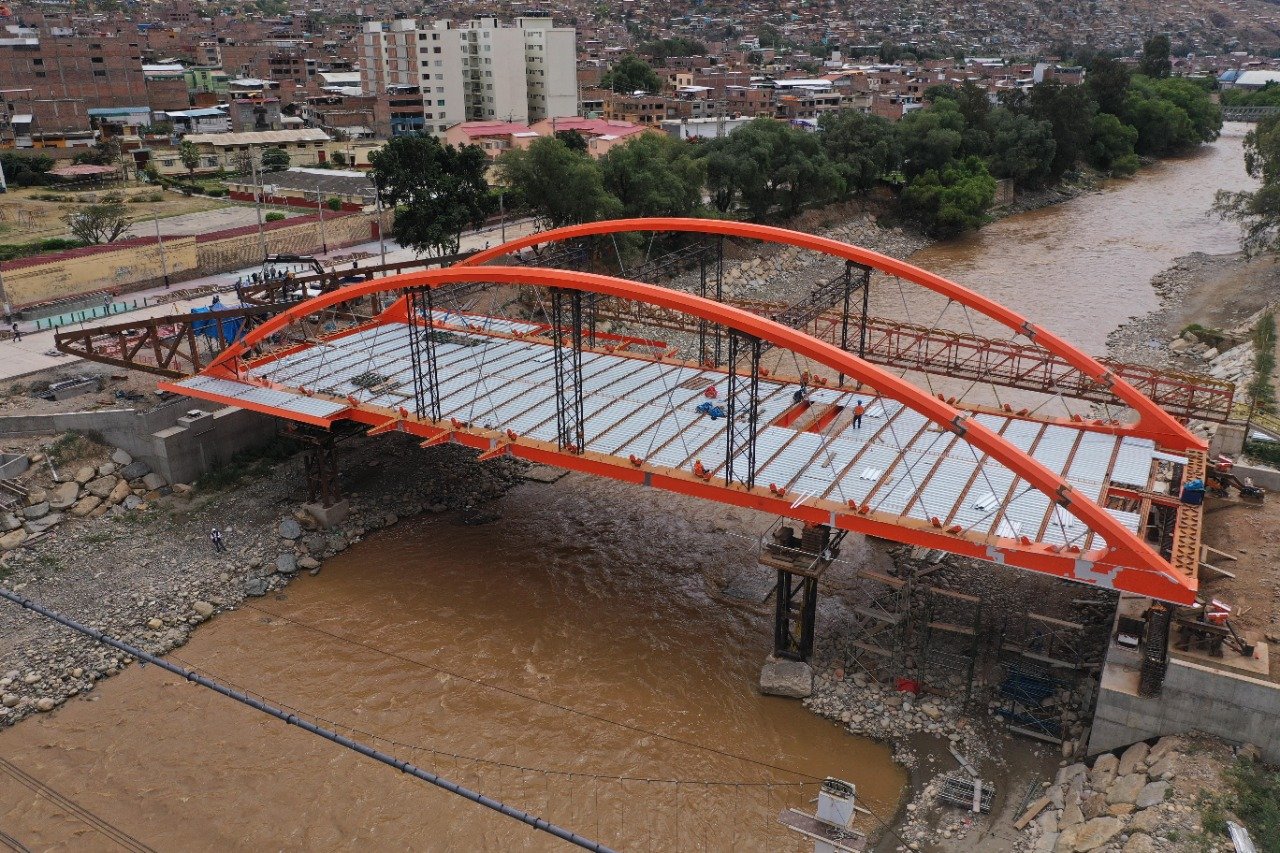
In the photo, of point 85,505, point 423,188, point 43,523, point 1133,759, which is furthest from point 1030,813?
point 423,188

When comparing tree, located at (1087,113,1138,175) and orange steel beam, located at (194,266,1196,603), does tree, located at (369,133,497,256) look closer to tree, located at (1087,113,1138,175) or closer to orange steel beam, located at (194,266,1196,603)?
orange steel beam, located at (194,266,1196,603)

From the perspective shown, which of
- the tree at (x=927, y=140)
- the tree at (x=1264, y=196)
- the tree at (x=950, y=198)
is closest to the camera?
the tree at (x=1264, y=196)

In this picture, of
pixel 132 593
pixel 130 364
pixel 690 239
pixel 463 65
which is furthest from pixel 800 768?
pixel 463 65

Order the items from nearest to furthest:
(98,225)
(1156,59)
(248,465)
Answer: (248,465) < (98,225) < (1156,59)

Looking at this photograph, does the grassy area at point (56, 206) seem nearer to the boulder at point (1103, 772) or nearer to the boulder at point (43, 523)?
the boulder at point (43, 523)

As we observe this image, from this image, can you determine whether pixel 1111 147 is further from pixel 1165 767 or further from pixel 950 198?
pixel 1165 767

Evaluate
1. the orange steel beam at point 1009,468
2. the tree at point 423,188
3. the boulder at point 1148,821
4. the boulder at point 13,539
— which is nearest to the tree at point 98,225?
the tree at point 423,188
